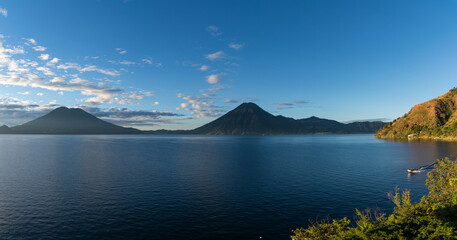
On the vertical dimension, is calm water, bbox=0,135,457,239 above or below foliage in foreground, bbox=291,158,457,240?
below

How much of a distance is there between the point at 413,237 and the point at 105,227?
38476 mm

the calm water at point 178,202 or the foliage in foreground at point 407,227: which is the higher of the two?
the foliage in foreground at point 407,227

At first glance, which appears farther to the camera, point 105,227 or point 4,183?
point 4,183

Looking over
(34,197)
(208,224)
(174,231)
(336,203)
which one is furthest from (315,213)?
(34,197)

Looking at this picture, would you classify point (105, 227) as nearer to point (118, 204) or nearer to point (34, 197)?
point (118, 204)

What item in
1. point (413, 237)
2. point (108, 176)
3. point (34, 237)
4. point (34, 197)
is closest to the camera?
point (413, 237)

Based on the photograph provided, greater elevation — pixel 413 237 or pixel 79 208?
pixel 413 237

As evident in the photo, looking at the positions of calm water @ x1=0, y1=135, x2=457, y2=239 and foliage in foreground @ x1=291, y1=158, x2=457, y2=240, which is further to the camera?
calm water @ x1=0, y1=135, x2=457, y2=239

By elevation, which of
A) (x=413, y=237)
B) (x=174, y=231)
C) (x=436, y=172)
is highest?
(x=436, y=172)

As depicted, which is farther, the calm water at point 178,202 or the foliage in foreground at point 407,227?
the calm water at point 178,202

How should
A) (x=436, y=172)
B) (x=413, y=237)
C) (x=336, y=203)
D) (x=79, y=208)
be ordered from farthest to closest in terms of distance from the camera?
(x=336, y=203) < (x=79, y=208) < (x=436, y=172) < (x=413, y=237)

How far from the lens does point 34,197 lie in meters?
52.2

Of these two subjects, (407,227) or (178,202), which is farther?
(178,202)

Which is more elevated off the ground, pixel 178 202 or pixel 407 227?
pixel 407 227
